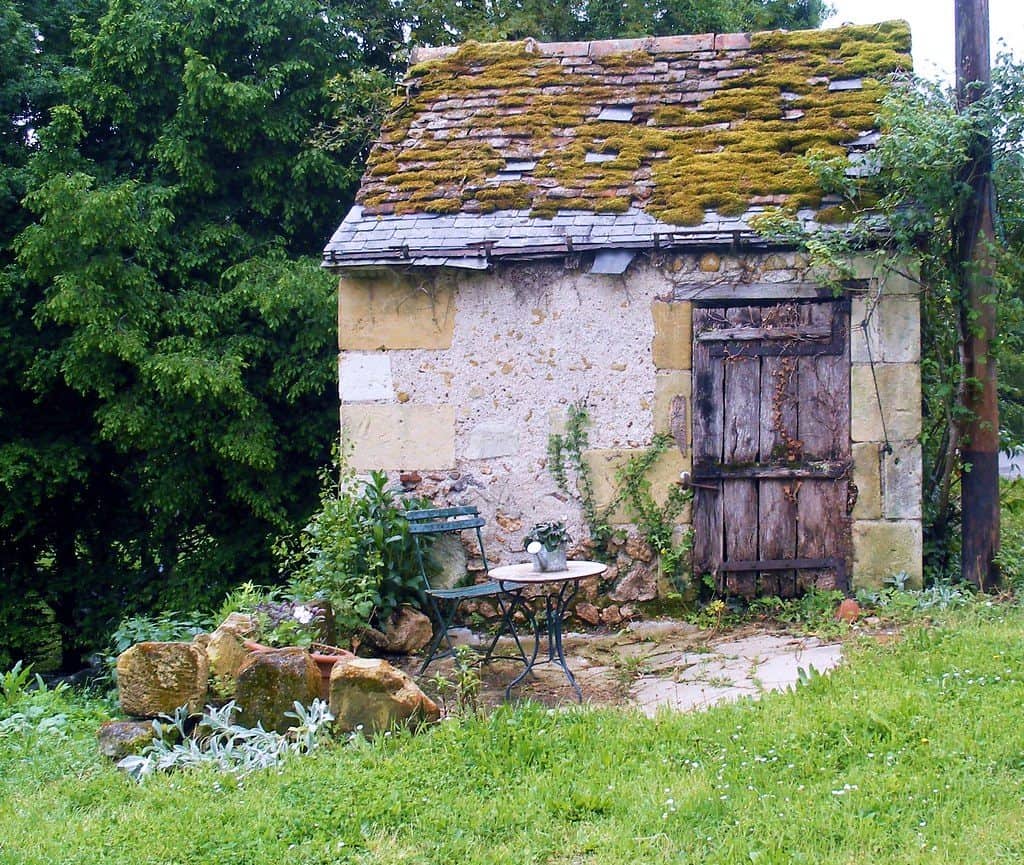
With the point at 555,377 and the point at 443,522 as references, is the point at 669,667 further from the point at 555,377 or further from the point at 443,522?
the point at 555,377

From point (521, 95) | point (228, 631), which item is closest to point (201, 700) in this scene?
point (228, 631)

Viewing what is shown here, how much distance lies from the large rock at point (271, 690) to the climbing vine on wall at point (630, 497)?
2.75 metres

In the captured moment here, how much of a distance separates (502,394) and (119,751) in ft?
11.4

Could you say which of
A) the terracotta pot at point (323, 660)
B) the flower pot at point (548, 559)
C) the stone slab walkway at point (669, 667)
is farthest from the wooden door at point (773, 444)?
the terracotta pot at point (323, 660)

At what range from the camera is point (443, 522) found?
6258 millimetres

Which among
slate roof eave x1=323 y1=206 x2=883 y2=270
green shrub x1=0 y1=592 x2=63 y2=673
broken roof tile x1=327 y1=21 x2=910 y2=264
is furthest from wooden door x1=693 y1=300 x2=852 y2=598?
green shrub x1=0 y1=592 x2=63 y2=673

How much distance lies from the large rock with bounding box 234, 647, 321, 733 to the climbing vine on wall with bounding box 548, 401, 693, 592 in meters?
2.75

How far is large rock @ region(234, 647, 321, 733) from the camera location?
4516mm

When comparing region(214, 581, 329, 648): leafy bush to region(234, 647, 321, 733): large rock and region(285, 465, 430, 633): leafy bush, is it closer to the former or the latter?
region(285, 465, 430, 633): leafy bush

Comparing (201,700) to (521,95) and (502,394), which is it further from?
(521,95)

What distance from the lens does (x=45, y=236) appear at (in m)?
9.08

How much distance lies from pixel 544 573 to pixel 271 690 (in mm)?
1596

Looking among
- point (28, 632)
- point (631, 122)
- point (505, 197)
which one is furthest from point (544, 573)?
point (28, 632)

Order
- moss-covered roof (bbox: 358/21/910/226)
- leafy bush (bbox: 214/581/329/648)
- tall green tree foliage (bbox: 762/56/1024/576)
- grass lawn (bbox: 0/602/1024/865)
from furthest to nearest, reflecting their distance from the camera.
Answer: moss-covered roof (bbox: 358/21/910/226) → tall green tree foliage (bbox: 762/56/1024/576) → leafy bush (bbox: 214/581/329/648) → grass lawn (bbox: 0/602/1024/865)
